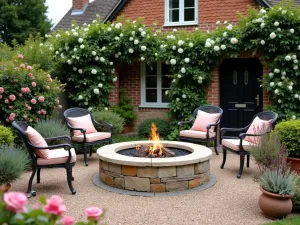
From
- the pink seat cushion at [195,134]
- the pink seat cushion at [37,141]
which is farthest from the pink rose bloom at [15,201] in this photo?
the pink seat cushion at [195,134]

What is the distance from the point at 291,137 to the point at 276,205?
2191 mm

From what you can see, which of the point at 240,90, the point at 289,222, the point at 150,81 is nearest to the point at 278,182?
the point at 289,222

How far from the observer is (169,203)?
5008mm

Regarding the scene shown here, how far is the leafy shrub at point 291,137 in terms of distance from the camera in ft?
20.1

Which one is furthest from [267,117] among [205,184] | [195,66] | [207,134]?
[195,66]

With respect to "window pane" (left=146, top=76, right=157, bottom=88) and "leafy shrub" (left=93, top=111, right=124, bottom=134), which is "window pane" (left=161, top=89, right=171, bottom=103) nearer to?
"window pane" (left=146, top=76, right=157, bottom=88)

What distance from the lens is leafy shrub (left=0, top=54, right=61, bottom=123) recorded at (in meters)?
7.35

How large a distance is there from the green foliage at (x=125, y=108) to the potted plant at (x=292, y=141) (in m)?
6.08

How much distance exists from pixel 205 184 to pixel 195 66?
16.6 feet

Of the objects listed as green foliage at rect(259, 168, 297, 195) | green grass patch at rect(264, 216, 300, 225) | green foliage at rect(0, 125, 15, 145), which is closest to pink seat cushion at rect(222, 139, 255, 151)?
green foliage at rect(259, 168, 297, 195)

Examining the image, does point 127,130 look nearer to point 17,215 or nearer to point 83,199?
point 83,199

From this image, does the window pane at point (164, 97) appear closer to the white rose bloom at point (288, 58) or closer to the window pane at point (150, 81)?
the window pane at point (150, 81)

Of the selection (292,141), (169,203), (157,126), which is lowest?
(169,203)

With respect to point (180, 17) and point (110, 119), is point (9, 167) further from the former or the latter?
point (180, 17)
